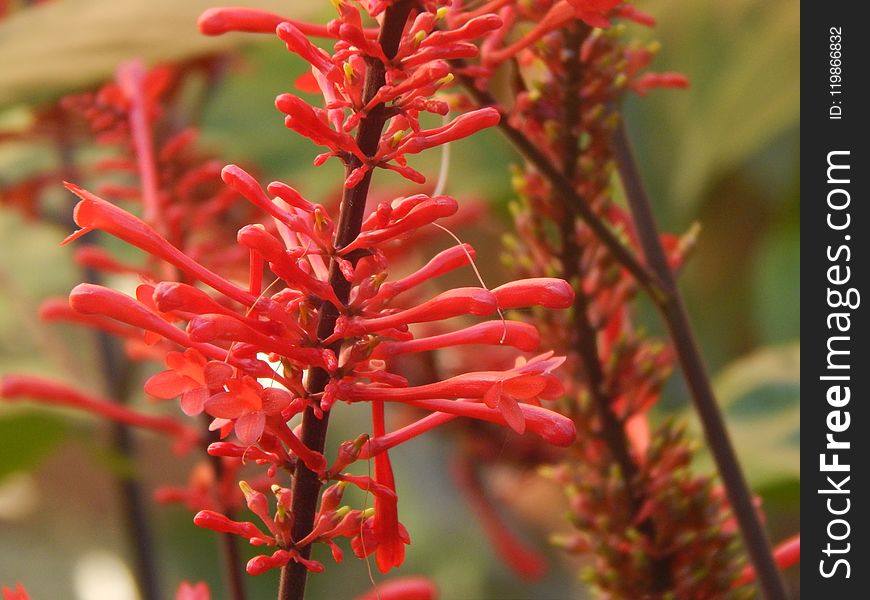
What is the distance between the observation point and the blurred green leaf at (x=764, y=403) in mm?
578

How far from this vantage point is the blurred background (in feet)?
2.17

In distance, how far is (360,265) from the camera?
25 centimetres

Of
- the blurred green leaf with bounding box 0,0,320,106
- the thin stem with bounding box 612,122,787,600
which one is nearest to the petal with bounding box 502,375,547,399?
the thin stem with bounding box 612,122,787,600

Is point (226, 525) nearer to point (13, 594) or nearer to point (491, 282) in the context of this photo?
point (13, 594)

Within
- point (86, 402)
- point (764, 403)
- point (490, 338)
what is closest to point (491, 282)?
point (764, 403)

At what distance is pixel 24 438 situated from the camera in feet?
2.16

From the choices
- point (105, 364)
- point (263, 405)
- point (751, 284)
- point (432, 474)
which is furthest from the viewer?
point (432, 474)

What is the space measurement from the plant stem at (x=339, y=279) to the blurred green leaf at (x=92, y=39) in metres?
0.31

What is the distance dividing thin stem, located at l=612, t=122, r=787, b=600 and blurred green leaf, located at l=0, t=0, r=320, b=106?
0.26 m

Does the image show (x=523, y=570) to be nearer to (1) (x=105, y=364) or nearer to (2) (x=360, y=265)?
(1) (x=105, y=364)

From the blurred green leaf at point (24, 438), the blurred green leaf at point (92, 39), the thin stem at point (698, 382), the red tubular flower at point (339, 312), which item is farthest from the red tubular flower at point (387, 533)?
the blurred green leaf at point (24, 438)

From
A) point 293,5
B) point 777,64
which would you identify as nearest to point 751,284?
point 777,64
